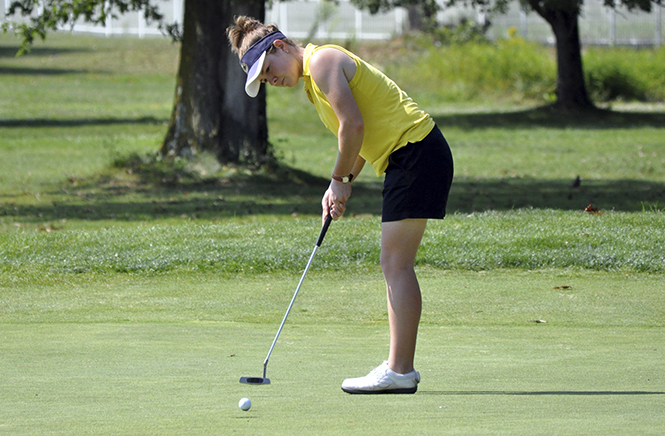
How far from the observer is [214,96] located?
1423 cm

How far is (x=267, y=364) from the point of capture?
4.42m

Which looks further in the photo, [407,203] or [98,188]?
[98,188]

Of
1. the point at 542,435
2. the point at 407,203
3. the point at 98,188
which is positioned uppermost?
the point at 407,203

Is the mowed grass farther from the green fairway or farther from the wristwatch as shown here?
the wristwatch

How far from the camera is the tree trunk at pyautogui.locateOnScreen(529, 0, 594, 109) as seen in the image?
23797mm

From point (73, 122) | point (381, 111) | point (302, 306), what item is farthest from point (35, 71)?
point (381, 111)

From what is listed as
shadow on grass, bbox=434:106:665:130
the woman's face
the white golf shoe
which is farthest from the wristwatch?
shadow on grass, bbox=434:106:665:130

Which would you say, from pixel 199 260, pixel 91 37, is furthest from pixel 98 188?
pixel 91 37

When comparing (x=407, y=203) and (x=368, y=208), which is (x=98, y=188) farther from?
(x=407, y=203)

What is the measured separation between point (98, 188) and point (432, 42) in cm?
2252

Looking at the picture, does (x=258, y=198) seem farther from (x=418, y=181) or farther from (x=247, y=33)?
(x=418, y=181)

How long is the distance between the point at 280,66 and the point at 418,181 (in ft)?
2.80

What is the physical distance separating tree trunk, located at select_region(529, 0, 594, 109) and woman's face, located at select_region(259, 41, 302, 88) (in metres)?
19.9

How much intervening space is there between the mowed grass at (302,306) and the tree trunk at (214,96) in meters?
0.41
